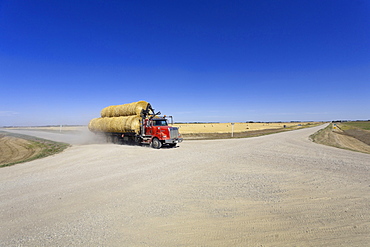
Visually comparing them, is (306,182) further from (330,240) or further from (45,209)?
(45,209)

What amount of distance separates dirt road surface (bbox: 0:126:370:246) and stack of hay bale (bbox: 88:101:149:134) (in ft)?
33.1

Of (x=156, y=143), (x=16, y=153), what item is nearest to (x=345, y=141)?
(x=156, y=143)

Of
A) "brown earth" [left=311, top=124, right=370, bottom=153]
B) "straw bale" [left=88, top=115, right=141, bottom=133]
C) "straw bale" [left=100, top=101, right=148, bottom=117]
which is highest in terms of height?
"straw bale" [left=100, top=101, right=148, bottom=117]

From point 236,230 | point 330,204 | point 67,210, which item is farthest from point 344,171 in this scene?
point 67,210

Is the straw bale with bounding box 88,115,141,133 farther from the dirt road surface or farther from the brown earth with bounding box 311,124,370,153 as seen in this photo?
the brown earth with bounding box 311,124,370,153

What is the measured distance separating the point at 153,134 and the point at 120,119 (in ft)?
14.6

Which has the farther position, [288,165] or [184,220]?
[288,165]

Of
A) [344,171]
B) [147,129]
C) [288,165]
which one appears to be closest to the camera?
[344,171]

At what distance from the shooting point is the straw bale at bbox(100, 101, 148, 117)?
62.8ft

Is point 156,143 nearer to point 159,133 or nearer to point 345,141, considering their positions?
point 159,133

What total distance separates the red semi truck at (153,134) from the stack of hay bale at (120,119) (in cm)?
38

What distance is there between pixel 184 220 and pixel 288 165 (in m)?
7.17

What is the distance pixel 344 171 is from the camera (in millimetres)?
8273

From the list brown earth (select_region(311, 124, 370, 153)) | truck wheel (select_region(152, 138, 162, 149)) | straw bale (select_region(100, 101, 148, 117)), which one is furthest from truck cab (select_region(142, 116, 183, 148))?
brown earth (select_region(311, 124, 370, 153))
